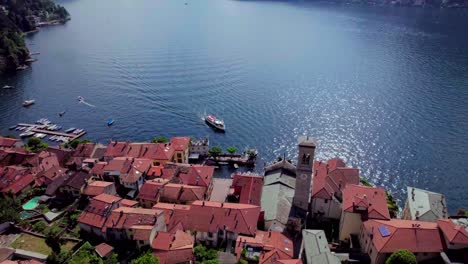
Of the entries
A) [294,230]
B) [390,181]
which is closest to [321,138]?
[390,181]

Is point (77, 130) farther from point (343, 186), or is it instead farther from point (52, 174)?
point (343, 186)

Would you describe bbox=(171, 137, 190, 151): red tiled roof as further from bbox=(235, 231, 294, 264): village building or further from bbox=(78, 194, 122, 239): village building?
bbox=(235, 231, 294, 264): village building

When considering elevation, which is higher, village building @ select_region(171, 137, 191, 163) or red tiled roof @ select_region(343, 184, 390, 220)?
village building @ select_region(171, 137, 191, 163)

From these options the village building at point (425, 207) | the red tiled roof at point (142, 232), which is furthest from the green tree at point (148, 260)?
the village building at point (425, 207)

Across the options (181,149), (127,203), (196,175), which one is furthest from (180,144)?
(127,203)

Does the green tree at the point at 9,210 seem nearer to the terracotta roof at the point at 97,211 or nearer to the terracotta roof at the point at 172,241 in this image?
the terracotta roof at the point at 97,211

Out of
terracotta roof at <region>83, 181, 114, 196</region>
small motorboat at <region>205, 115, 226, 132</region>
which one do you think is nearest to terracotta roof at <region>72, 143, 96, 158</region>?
terracotta roof at <region>83, 181, 114, 196</region>

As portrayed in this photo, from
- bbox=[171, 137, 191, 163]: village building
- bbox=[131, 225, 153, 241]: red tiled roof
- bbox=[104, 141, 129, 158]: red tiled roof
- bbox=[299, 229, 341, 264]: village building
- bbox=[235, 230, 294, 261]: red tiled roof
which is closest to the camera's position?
bbox=[299, 229, 341, 264]: village building
